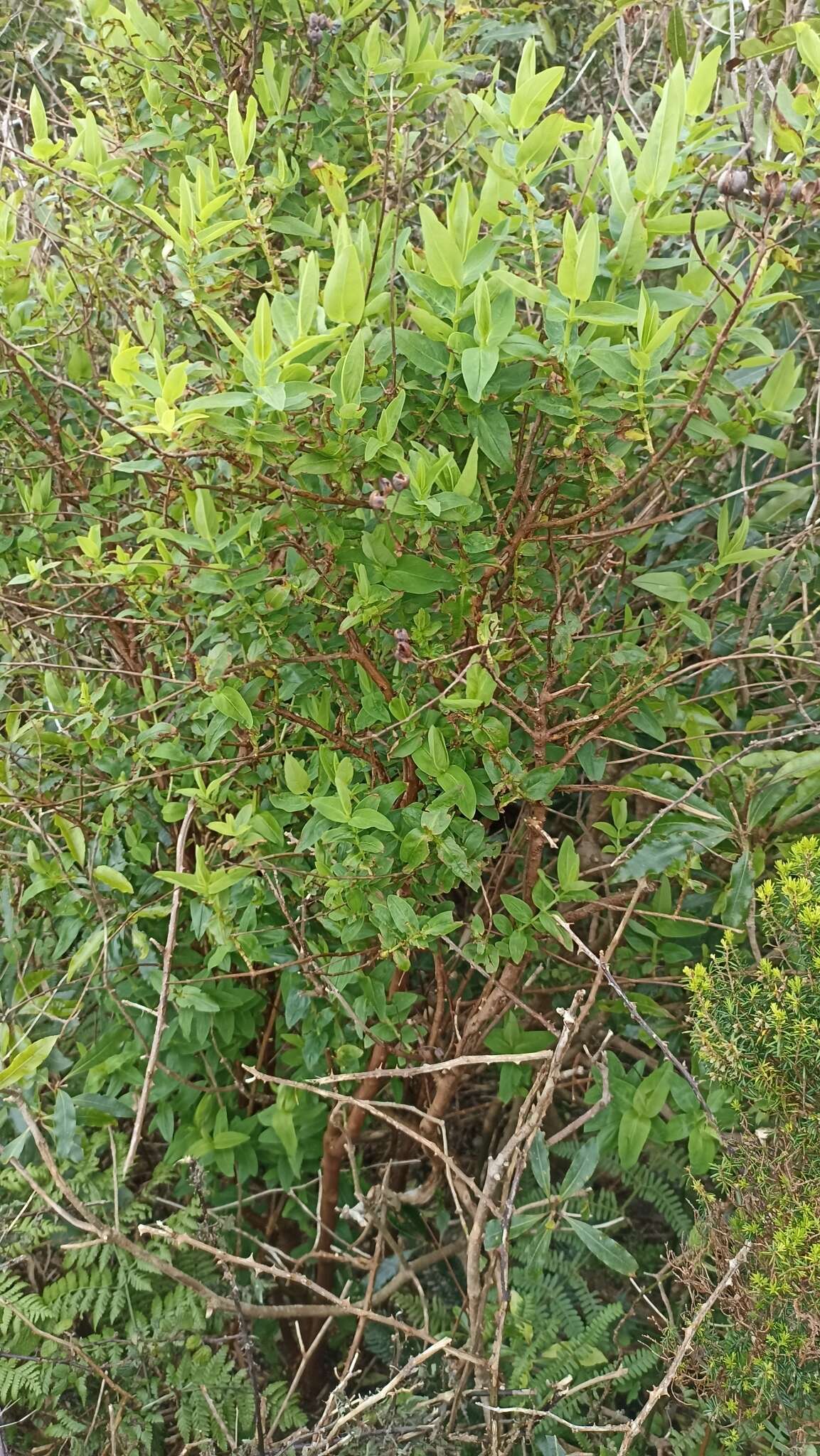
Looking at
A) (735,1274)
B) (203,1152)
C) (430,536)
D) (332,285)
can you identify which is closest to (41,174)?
(332,285)

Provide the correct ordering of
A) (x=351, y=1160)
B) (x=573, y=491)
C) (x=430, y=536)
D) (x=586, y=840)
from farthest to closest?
(x=586, y=840) → (x=351, y=1160) → (x=573, y=491) → (x=430, y=536)

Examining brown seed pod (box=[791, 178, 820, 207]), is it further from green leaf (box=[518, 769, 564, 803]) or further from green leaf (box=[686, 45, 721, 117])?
green leaf (box=[518, 769, 564, 803])

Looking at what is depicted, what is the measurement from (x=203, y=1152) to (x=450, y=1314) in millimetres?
672

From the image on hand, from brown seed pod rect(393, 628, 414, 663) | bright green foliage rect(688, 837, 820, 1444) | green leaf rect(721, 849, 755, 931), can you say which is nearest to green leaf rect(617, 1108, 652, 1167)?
bright green foliage rect(688, 837, 820, 1444)

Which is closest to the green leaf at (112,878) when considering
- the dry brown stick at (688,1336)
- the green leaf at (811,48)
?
the dry brown stick at (688,1336)

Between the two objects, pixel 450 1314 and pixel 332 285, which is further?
pixel 450 1314

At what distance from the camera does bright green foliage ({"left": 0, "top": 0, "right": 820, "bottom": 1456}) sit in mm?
1463

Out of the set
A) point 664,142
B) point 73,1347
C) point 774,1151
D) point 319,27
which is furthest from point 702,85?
point 73,1347

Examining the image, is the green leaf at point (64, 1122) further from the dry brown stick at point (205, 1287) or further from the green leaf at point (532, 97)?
the green leaf at point (532, 97)

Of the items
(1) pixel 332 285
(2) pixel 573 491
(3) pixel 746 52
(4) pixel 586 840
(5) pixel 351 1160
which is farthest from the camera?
(4) pixel 586 840

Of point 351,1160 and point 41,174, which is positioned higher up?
point 41,174

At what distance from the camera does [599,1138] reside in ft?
6.44

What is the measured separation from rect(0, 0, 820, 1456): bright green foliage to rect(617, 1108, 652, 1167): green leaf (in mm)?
16

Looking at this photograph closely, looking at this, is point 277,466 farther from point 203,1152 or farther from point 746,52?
point 203,1152
